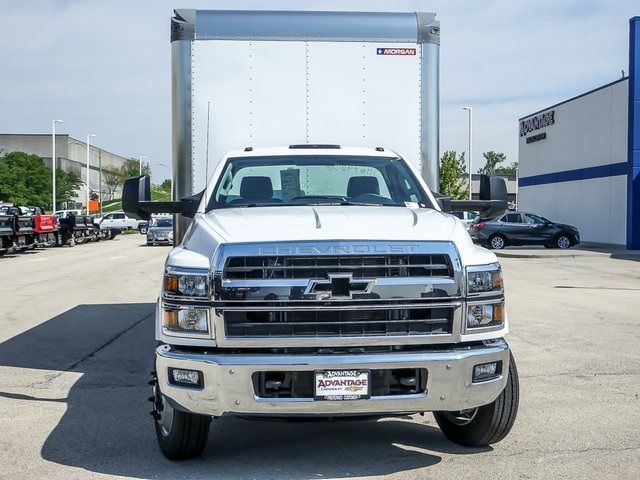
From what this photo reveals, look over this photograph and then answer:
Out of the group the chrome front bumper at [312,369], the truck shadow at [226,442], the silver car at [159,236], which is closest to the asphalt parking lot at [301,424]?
the truck shadow at [226,442]

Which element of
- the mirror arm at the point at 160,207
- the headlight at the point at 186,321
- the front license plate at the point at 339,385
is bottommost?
the front license plate at the point at 339,385

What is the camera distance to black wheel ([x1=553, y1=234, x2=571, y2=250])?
31297mm

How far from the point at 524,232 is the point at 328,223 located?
27.5 m

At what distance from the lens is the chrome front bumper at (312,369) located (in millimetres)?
4246

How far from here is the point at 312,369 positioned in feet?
14.0

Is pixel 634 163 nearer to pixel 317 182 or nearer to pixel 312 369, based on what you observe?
pixel 317 182

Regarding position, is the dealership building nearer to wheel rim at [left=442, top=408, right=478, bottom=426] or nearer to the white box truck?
the white box truck

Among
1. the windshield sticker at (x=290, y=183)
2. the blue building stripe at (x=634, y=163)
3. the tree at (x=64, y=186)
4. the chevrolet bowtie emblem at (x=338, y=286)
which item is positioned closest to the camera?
the chevrolet bowtie emblem at (x=338, y=286)

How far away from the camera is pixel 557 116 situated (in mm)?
39281

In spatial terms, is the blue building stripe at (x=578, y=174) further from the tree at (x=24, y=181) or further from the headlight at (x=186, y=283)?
the tree at (x=24, y=181)

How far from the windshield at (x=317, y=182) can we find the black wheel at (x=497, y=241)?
83.8ft

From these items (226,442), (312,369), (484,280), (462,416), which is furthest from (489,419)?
(226,442)

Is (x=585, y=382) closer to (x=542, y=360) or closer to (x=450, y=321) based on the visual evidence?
(x=542, y=360)

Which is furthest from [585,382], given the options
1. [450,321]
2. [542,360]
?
Answer: [450,321]
